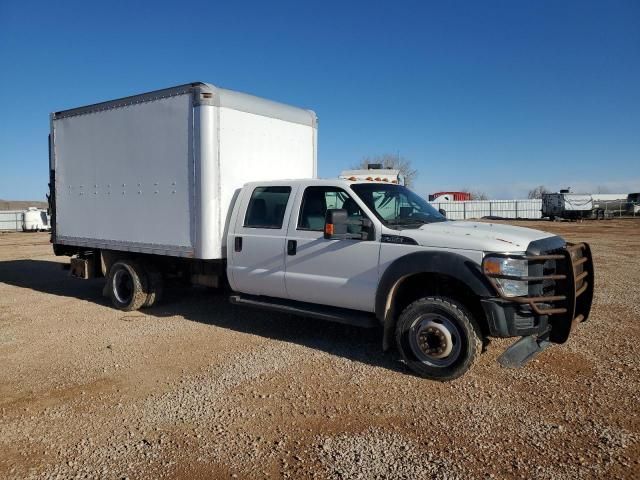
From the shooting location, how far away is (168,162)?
7.00 meters

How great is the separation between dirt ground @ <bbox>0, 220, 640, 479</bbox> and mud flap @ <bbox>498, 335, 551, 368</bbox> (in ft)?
0.86

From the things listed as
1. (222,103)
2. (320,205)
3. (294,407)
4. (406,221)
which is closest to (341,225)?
(320,205)

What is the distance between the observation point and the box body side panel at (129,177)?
6.85 m

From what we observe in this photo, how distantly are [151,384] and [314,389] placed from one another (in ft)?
5.18

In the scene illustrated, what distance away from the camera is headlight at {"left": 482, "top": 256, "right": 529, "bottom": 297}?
4.60 meters

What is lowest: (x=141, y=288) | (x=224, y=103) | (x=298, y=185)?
(x=141, y=288)

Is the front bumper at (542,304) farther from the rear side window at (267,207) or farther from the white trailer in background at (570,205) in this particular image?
the white trailer in background at (570,205)

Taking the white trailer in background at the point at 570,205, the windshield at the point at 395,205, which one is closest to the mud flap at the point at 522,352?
the windshield at the point at 395,205

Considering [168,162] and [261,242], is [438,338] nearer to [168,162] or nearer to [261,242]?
[261,242]

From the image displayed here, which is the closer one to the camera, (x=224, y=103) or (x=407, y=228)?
(x=407, y=228)

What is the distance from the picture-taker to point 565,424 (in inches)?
156

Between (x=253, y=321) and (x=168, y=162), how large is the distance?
2.53 m

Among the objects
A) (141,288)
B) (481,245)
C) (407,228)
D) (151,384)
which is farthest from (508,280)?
(141,288)

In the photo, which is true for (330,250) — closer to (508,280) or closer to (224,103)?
(508,280)
